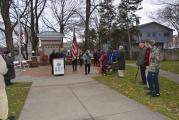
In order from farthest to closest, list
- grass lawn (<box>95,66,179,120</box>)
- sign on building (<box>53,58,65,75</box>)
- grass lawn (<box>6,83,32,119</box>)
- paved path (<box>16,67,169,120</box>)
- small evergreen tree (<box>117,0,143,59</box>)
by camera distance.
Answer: small evergreen tree (<box>117,0,143,59</box>), sign on building (<box>53,58,65,75</box>), grass lawn (<box>6,83,32,119</box>), grass lawn (<box>95,66,179,120</box>), paved path (<box>16,67,169,120</box>)

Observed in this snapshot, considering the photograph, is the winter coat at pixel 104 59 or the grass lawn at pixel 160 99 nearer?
the grass lawn at pixel 160 99

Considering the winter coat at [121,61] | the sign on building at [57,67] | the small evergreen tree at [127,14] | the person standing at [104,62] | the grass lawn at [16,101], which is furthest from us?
the small evergreen tree at [127,14]

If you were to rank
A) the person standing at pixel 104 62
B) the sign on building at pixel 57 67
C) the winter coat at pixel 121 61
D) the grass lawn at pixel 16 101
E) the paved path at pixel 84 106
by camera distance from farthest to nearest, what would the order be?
the sign on building at pixel 57 67
the person standing at pixel 104 62
the winter coat at pixel 121 61
the grass lawn at pixel 16 101
the paved path at pixel 84 106

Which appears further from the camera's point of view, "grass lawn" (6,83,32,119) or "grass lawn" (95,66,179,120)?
"grass lawn" (6,83,32,119)

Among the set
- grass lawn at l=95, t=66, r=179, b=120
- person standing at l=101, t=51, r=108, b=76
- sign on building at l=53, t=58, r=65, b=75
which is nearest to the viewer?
grass lawn at l=95, t=66, r=179, b=120

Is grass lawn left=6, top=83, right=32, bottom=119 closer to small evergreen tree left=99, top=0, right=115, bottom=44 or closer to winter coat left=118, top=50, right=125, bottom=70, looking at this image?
winter coat left=118, top=50, right=125, bottom=70

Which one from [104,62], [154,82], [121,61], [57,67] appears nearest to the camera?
[154,82]

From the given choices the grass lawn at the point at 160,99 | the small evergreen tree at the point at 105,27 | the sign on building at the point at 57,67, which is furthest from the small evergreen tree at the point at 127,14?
the grass lawn at the point at 160,99

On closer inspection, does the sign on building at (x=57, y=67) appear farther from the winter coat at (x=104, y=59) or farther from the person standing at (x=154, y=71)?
the person standing at (x=154, y=71)

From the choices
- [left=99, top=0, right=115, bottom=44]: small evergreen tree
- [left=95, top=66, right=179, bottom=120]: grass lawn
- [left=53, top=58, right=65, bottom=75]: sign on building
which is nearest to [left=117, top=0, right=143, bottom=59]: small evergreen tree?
[left=99, top=0, right=115, bottom=44]: small evergreen tree

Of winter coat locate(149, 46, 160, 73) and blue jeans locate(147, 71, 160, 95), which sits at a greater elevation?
winter coat locate(149, 46, 160, 73)

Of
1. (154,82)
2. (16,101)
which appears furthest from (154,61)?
(16,101)

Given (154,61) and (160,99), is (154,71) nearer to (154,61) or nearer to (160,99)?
(154,61)

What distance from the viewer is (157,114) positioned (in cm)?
852
